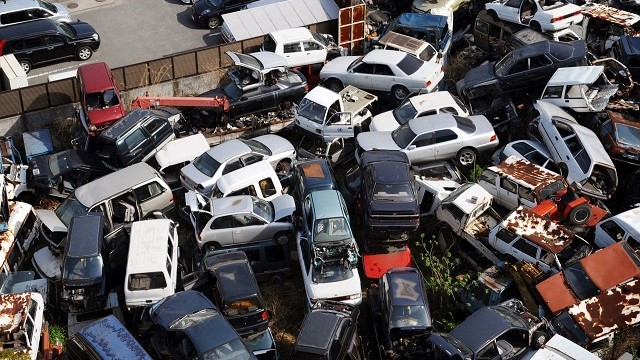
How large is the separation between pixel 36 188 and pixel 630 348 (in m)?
15.3

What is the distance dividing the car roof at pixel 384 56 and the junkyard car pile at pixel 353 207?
7 centimetres

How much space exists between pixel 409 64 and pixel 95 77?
9.37 metres

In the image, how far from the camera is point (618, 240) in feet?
59.7

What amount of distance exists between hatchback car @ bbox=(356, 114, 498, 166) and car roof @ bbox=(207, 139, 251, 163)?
3.13 meters

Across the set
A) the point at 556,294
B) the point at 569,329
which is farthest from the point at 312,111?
the point at 569,329

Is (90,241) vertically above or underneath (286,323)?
above

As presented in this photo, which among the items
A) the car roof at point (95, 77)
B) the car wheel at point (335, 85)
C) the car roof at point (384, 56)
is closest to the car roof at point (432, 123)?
the car roof at point (384, 56)

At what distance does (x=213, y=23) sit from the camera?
27953 millimetres

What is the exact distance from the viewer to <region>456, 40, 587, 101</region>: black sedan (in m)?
23.4

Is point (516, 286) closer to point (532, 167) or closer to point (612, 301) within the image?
point (612, 301)

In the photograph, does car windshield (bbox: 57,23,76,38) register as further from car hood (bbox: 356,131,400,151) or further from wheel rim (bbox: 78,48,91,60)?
car hood (bbox: 356,131,400,151)

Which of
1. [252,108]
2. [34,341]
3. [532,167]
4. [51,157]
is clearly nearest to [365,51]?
[252,108]

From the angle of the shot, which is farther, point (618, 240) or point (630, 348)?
point (618, 240)

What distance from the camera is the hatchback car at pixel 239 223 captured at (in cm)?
1891
